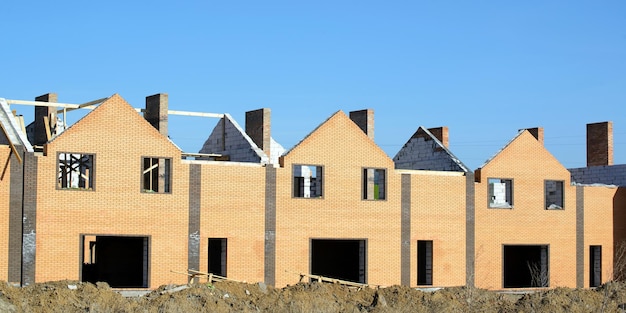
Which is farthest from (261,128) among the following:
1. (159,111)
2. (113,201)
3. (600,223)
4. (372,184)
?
(600,223)

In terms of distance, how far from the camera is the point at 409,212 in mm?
38562

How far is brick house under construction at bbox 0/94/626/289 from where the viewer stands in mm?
32656

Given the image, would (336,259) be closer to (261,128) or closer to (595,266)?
(261,128)

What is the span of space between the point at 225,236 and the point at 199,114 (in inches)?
262

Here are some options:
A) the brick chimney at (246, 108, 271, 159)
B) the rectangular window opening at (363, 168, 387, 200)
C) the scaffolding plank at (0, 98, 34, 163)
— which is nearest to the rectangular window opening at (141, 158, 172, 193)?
the brick chimney at (246, 108, 271, 159)

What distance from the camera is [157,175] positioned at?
1479 inches

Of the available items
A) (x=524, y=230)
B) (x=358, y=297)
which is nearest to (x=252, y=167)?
A: (x=358, y=297)

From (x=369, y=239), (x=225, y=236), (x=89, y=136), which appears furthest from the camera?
(x=369, y=239)

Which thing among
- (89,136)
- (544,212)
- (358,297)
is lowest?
(358,297)

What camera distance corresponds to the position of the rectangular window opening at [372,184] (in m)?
38.2

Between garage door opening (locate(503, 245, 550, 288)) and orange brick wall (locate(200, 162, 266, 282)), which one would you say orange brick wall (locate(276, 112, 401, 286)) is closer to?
orange brick wall (locate(200, 162, 266, 282))

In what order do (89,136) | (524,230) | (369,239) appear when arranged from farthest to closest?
(524,230)
(369,239)
(89,136)

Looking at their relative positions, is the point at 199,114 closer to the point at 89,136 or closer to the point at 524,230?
the point at 89,136

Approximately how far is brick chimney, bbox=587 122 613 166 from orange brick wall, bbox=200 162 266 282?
18.9 meters
